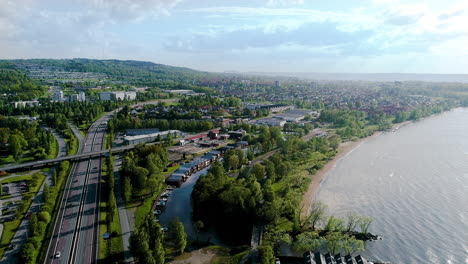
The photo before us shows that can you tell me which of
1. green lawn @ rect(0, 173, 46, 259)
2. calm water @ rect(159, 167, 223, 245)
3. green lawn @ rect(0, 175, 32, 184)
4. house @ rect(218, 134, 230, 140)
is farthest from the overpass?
house @ rect(218, 134, 230, 140)

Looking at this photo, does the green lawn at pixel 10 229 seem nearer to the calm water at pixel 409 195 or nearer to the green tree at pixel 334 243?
the green tree at pixel 334 243

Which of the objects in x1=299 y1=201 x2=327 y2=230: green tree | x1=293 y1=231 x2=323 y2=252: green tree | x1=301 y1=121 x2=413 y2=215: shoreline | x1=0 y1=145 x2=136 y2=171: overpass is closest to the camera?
x1=293 y1=231 x2=323 y2=252: green tree

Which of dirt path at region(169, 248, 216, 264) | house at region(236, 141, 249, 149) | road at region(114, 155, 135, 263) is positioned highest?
house at region(236, 141, 249, 149)

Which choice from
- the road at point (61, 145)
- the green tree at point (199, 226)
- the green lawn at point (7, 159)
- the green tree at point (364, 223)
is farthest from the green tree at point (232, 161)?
the green lawn at point (7, 159)

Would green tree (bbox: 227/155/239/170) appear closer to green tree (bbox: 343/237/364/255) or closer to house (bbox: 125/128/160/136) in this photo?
green tree (bbox: 343/237/364/255)

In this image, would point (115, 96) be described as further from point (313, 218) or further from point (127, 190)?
point (313, 218)

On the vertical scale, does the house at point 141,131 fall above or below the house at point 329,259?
above

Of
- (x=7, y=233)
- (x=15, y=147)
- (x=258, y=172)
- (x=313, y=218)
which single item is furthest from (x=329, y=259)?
(x=15, y=147)
